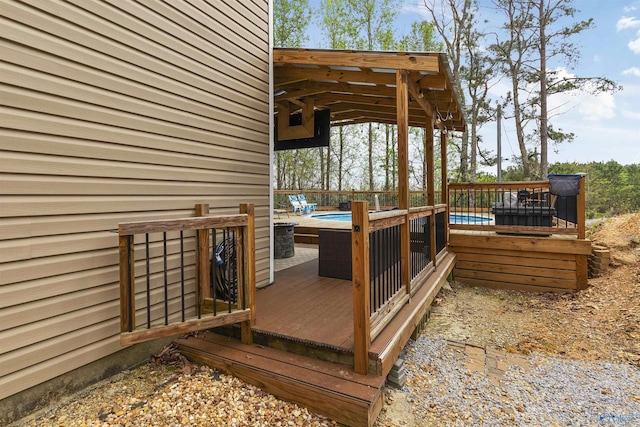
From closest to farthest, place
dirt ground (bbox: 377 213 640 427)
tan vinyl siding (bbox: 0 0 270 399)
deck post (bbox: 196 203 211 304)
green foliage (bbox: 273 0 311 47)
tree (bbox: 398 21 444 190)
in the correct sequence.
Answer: tan vinyl siding (bbox: 0 0 270 399), deck post (bbox: 196 203 211 304), dirt ground (bbox: 377 213 640 427), green foliage (bbox: 273 0 311 47), tree (bbox: 398 21 444 190)

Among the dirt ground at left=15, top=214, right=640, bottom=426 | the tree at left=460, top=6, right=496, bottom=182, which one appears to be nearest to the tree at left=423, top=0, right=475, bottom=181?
the tree at left=460, top=6, right=496, bottom=182

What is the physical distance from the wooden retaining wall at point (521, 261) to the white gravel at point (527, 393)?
8.46 feet

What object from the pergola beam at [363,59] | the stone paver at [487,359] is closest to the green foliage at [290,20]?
the pergola beam at [363,59]

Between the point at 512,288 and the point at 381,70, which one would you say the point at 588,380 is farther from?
the point at 381,70

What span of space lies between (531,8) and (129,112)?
17225 mm

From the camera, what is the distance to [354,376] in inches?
85.6

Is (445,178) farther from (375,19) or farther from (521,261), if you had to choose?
(375,19)

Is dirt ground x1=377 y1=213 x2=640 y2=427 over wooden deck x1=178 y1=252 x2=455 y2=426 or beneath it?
beneath

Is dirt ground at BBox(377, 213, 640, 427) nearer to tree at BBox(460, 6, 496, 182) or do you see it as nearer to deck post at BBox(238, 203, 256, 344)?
deck post at BBox(238, 203, 256, 344)

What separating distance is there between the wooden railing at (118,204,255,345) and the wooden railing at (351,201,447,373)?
911mm

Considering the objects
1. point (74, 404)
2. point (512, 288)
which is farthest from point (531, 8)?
point (74, 404)

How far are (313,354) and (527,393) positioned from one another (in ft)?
5.87

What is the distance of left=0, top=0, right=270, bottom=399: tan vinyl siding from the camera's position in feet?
6.25

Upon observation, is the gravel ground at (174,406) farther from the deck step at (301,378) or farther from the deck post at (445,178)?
the deck post at (445,178)
